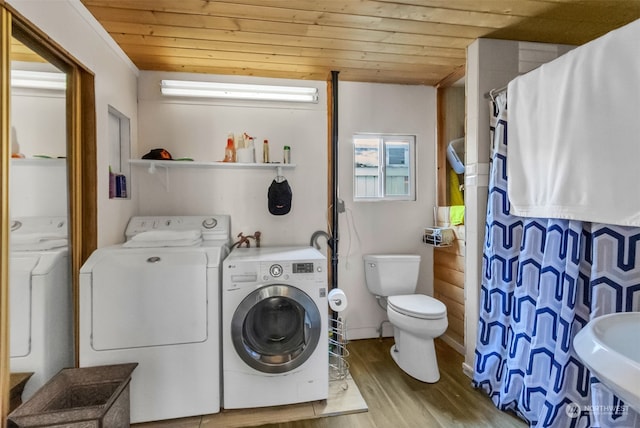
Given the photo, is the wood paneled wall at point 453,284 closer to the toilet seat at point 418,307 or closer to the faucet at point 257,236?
the toilet seat at point 418,307

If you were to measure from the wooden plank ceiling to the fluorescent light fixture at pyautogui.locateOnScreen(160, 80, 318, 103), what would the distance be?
158 mm

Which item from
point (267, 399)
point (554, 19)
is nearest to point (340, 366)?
point (267, 399)

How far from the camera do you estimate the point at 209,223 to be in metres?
2.31

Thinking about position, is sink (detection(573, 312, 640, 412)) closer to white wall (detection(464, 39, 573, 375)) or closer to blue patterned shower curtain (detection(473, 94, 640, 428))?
blue patterned shower curtain (detection(473, 94, 640, 428))

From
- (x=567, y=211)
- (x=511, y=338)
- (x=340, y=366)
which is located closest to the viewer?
(x=567, y=211)

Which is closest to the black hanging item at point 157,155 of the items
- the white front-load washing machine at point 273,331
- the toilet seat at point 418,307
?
the white front-load washing machine at point 273,331

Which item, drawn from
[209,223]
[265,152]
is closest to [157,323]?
[209,223]

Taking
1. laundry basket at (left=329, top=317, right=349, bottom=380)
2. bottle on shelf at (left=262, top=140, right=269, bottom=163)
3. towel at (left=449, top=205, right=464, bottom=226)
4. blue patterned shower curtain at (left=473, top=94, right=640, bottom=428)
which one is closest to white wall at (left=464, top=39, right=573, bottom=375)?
blue patterned shower curtain at (left=473, top=94, right=640, bottom=428)

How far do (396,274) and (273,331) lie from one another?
114 cm

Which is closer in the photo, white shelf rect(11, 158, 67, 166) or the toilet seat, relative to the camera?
white shelf rect(11, 158, 67, 166)

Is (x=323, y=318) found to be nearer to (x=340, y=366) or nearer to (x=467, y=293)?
(x=340, y=366)

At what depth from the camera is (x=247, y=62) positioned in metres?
2.27

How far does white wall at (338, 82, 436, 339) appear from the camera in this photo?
265 cm

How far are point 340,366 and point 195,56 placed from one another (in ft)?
8.01
